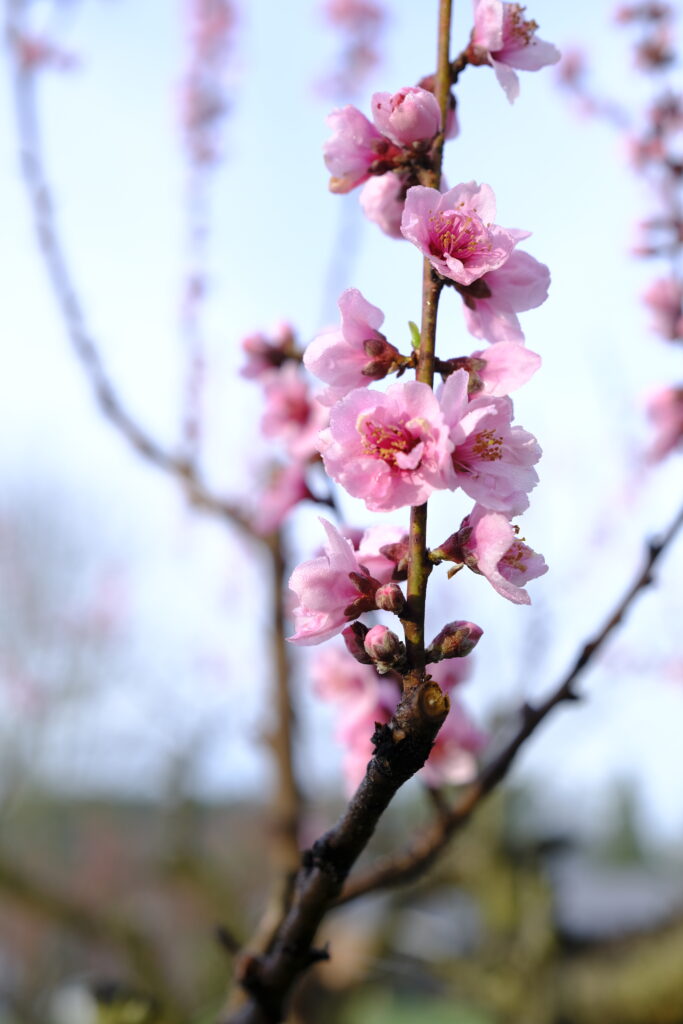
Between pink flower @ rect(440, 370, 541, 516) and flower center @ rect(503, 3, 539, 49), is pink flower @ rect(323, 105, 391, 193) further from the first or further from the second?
pink flower @ rect(440, 370, 541, 516)

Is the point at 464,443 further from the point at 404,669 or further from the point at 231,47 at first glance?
the point at 231,47

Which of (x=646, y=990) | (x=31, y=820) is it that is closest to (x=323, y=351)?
(x=646, y=990)

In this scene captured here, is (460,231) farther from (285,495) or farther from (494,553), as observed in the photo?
(285,495)

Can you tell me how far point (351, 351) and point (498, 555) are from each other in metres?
0.24

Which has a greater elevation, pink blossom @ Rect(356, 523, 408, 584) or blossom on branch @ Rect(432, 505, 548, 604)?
blossom on branch @ Rect(432, 505, 548, 604)

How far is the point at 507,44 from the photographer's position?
0.82m

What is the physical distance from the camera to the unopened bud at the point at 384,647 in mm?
564

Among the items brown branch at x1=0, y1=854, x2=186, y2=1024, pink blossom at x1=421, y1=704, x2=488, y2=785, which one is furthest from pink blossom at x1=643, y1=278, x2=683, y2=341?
brown branch at x1=0, y1=854, x2=186, y2=1024

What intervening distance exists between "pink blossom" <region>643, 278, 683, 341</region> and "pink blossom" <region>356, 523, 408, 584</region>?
1103 mm

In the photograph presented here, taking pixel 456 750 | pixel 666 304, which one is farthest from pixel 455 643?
pixel 666 304

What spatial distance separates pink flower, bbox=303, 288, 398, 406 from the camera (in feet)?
2.32

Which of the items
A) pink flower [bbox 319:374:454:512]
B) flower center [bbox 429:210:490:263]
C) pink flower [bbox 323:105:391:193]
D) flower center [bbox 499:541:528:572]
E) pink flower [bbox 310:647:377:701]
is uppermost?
pink flower [bbox 323:105:391:193]

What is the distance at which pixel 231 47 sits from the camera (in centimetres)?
478

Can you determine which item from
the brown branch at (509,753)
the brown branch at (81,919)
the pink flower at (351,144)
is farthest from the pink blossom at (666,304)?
the brown branch at (81,919)
